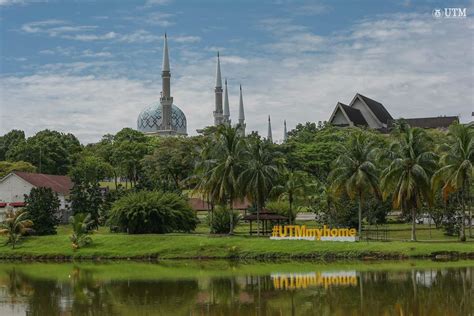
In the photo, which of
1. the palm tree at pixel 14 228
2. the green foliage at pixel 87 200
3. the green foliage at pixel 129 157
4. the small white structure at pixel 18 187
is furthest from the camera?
the green foliage at pixel 129 157

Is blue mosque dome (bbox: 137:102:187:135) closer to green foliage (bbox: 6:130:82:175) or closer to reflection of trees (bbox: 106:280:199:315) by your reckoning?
green foliage (bbox: 6:130:82:175)

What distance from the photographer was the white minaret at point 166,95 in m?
Answer: 148

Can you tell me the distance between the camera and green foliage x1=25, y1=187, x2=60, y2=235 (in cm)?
A: 5756

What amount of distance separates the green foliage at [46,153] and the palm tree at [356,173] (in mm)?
56839

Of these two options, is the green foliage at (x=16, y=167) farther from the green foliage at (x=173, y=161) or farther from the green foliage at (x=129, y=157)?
the green foliage at (x=173, y=161)

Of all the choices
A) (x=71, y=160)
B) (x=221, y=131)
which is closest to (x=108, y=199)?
(x=221, y=131)

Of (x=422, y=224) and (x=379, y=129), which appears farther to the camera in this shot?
(x=379, y=129)

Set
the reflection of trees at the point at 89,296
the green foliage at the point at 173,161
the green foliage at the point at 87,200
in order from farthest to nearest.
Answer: the green foliage at the point at 173,161 → the green foliage at the point at 87,200 → the reflection of trees at the point at 89,296

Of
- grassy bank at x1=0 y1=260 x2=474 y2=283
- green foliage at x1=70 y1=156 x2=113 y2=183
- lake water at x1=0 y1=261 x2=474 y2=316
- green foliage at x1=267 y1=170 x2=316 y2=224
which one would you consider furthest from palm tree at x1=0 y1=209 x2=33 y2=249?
green foliage at x1=70 y1=156 x2=113 y2=183

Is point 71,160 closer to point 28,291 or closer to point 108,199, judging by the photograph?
point 108,199

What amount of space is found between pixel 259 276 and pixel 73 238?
69.0ft

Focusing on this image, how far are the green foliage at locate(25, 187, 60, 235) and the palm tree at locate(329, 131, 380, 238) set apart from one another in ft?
77.6

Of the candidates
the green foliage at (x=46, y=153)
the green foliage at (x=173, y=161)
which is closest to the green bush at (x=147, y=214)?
the green foliage at (x=173, y=161)

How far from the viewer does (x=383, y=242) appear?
47469 millimetres
